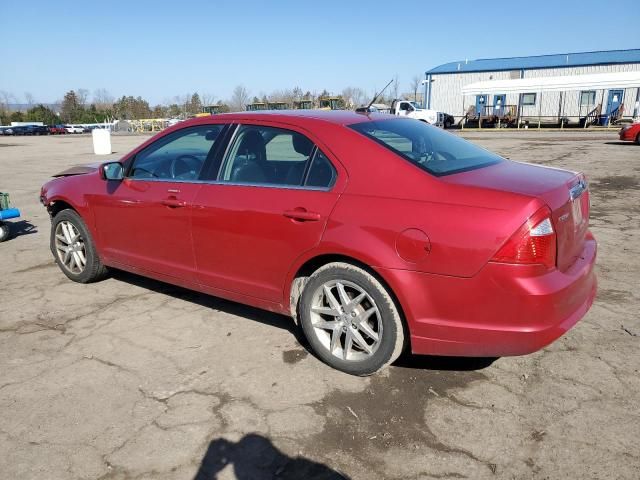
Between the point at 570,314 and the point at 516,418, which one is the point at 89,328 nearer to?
the point at 516,418

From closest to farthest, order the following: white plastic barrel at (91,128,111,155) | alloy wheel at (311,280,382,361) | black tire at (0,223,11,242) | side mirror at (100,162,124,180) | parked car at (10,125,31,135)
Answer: alloy wheel at (311,280,382,361), side mirror at (100,162,124,180), black tire at (0,223,11,242), white plastic barrel at (91,128,111,155), parked car at (10,125,31,135)

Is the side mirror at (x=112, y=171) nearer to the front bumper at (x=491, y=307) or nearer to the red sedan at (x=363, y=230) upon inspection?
the red sedan at (x=363, y=230)

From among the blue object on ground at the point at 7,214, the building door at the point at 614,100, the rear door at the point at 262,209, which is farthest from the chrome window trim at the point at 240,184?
the building door at the point at 614,100

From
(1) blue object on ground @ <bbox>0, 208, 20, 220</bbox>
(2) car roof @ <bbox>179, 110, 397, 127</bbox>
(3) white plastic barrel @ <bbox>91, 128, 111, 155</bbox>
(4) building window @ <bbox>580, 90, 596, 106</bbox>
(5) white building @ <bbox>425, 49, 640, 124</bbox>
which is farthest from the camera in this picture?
(4) building window @ <bbox>580, 90, 596, 106</bbox>

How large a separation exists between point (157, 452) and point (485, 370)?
6.66 feet

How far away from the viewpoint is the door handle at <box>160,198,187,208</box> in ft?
12.3

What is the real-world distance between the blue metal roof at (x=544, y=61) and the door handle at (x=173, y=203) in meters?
46.5

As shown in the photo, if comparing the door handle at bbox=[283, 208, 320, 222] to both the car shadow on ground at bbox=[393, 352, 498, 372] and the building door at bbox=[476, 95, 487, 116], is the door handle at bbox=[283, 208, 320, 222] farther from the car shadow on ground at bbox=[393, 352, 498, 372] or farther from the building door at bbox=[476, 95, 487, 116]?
the building door at bbox=[476, 95, 487, 116]

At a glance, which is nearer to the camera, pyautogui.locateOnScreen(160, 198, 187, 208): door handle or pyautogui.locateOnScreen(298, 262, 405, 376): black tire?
pyautogui.locateOnScreen(298, 262, 405, 376): black tire

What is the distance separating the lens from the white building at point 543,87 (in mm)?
34344

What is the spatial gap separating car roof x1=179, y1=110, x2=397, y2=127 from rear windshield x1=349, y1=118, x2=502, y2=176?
0.39 ft

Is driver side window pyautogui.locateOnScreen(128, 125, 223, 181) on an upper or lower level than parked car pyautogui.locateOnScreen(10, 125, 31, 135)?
lower

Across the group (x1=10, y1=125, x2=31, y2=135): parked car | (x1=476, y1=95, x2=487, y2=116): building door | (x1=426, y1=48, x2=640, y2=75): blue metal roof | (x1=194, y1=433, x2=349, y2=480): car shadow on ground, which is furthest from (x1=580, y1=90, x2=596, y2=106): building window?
(x1=10, y1=125, x2=31, y2=135): parked car

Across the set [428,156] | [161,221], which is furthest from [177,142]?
[428,156]
